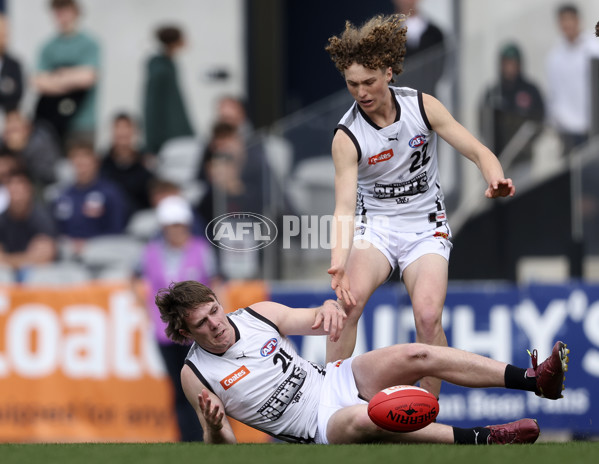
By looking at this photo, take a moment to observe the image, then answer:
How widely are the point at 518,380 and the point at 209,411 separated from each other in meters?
1.58

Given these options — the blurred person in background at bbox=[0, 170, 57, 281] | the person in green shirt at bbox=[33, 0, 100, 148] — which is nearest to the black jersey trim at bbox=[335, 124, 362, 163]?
the blurred person in background at bbox=[0, 170, 57, 281]

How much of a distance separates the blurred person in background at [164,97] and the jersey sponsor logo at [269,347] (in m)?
5.91

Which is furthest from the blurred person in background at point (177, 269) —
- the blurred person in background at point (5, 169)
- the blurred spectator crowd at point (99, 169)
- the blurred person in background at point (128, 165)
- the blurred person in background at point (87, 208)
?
the blurred person in background at point (5, 169)

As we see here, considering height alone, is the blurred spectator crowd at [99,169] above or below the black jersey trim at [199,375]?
above

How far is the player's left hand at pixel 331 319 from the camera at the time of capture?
5.66 metres

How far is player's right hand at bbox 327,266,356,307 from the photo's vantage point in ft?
18.8

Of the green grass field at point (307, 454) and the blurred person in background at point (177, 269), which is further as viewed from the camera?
the blurred person in background at point (177, 269)

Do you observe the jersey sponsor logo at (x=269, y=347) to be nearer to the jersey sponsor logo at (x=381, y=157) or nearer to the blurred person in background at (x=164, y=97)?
the jersey sponsor logo at (x=381, y=157)

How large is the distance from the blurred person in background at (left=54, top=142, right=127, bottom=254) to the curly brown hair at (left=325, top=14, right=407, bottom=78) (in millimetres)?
5007

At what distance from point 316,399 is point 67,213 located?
520 cm

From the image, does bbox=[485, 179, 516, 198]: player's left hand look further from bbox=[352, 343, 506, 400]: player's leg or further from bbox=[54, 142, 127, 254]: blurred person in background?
bbox=[54, 142, 127, 254]: blurred person in background

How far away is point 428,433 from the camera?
18.7ft

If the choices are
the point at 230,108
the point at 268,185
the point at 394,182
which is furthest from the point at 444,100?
the point at 230,108

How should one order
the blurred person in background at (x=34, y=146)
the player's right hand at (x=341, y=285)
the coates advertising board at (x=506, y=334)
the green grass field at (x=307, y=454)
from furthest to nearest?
the blurred person in background at (x=34, y=146) → the coates advertising board at (x=506, y=334) → the player's right hand at (x=341, y=285) → the green grass field at (x=307, y=454)
